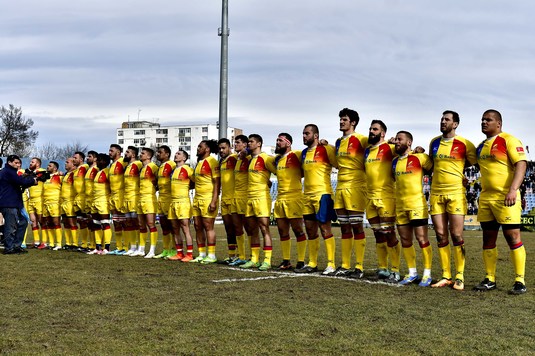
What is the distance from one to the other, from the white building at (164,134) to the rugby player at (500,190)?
118 meters

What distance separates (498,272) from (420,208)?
2.39 m

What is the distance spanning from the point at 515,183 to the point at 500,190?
26 centimetres

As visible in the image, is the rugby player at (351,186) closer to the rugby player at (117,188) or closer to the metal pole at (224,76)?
the rugby player at (117,188)

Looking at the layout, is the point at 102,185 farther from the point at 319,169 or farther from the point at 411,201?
the point at 411,201

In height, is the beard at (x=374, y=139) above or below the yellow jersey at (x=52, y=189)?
above

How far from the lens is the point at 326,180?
32.2ft

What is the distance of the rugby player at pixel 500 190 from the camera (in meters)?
7.72

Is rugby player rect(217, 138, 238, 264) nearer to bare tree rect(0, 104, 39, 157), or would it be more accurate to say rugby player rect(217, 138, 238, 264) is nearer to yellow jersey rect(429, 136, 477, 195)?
yellow jersey rect(429, 136, 477, 195)

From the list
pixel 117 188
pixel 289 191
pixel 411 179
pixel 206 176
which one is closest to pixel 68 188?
pixel 117 188

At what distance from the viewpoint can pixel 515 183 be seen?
25.1 ft

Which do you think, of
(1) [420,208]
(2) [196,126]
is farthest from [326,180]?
(2) [196,126]

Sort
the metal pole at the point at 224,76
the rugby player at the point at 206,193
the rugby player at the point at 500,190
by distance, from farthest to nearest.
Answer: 1. the metal pole at the point at 224,76
2. the rugby player at the point at 206,193
3. the rugby player at the point at 500,190

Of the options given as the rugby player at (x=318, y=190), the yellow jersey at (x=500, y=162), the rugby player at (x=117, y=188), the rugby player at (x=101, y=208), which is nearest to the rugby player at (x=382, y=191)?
the rugby player at (x=318, y=190)

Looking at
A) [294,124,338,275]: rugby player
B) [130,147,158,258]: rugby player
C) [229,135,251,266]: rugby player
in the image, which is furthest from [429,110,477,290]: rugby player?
[130,147,158,258]: rugby player
